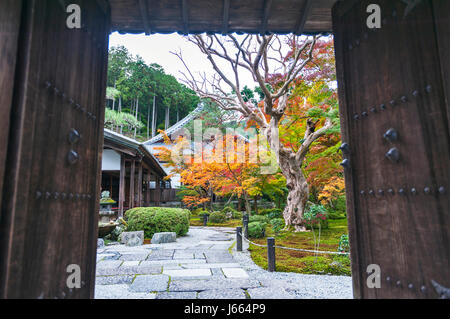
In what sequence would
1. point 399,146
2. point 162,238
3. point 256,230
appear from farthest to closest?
point 256,230 → point 162,238 → point 399,146

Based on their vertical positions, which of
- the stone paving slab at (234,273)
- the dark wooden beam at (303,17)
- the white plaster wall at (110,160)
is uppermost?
the dark wooden beam at (303,17)

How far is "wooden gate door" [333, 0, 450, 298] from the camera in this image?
1489mm

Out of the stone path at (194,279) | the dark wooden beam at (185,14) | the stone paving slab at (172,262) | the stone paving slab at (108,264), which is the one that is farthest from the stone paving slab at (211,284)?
the dark wooden beam at (185,14)

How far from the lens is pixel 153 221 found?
824 cm

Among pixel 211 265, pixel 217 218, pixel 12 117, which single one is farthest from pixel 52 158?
pixel 217 218

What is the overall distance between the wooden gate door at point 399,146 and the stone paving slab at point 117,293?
2.48m

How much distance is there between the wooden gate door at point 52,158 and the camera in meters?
1.32

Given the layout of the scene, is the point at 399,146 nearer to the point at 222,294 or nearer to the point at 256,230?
the point at 222,294

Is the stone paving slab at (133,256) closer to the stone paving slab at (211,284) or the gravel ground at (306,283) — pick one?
the stone paving slab at (211,284)

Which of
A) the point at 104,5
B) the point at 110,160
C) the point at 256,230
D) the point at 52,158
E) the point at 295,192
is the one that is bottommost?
the point at 256,230

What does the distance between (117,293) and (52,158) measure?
8.08ft

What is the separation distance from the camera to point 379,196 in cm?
187
